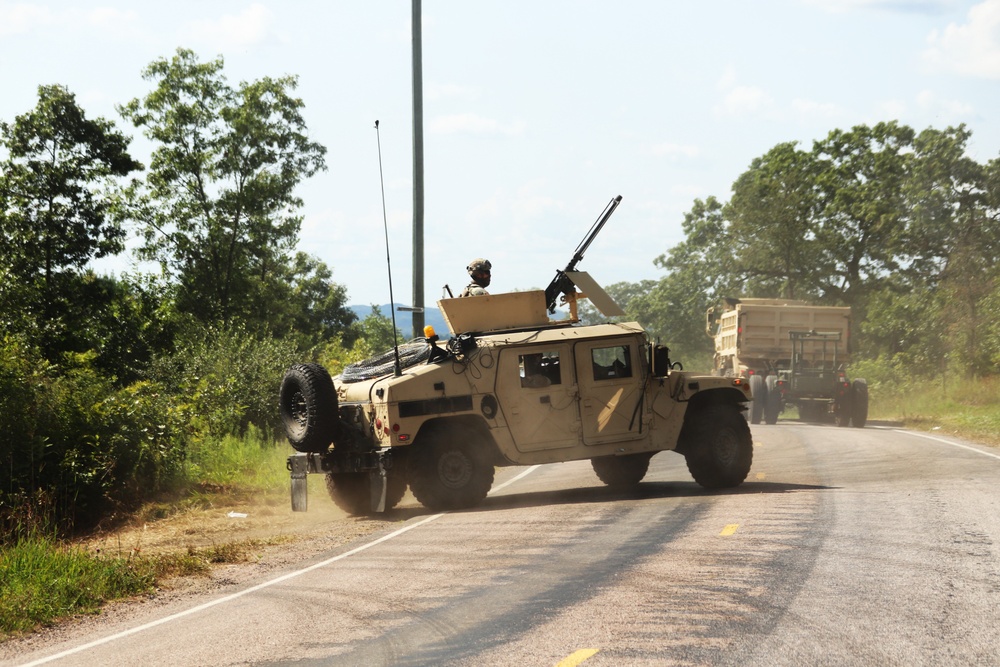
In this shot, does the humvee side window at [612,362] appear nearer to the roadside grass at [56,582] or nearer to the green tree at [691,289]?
the roadside grass at [56,582]

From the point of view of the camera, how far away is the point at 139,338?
88.4 feet

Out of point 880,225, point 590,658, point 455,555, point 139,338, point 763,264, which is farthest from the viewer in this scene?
point 763,264

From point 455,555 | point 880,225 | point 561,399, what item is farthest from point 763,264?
point 455,555

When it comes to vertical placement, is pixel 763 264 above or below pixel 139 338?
above

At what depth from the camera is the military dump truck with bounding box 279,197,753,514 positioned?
1391cm

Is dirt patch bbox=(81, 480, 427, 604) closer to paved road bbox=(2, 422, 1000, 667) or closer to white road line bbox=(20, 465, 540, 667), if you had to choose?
white road line bbox=(20, 465, 540, 667)

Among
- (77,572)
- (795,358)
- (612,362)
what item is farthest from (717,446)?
(795,358)

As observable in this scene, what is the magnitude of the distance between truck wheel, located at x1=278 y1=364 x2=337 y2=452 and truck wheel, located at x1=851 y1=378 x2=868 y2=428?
20101 mm

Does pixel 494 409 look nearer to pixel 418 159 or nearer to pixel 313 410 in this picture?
pixel 313 410

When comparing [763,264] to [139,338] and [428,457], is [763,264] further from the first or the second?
[428,457]

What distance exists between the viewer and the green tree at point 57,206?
84.3 ft

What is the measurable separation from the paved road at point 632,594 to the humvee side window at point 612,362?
156 centimetres

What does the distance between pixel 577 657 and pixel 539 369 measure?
25.9 feet

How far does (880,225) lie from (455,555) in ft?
138
